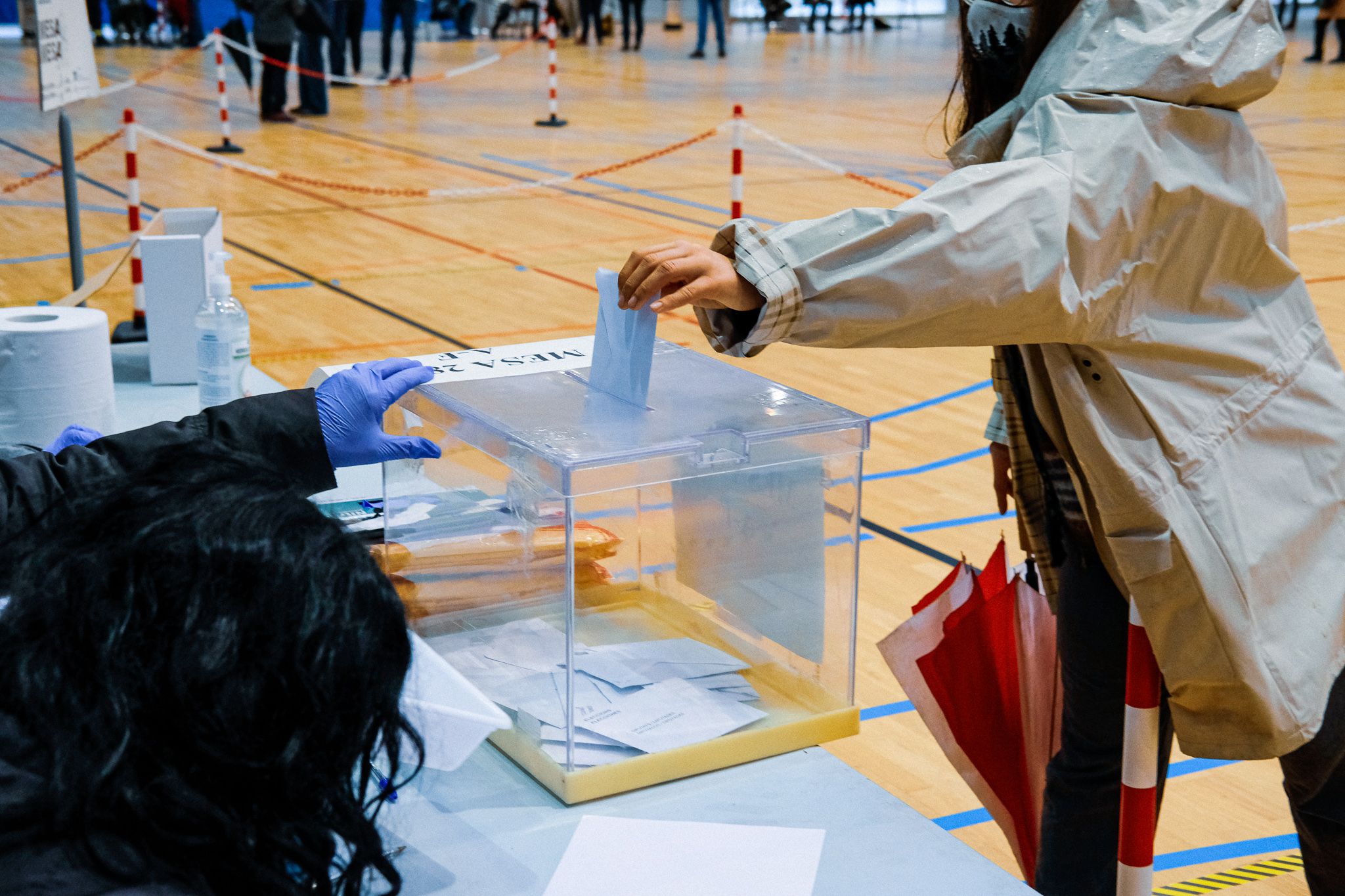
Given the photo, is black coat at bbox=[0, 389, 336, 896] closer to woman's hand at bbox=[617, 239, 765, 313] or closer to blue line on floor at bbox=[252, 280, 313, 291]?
woman's hand at bbox=[617, 239, 765, 313]

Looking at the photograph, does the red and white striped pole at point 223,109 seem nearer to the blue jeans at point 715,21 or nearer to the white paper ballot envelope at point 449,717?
the white paper ballot envelope at point 449,717

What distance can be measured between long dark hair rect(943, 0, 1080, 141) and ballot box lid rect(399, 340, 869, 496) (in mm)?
393

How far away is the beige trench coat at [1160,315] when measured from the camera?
4.13 ft

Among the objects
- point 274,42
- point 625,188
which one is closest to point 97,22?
point 274,42

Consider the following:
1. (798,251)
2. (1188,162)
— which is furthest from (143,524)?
(1188,162)

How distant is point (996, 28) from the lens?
1.52 meters

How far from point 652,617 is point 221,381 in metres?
1.05

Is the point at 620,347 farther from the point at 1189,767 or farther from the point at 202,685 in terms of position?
the point at 1189,767

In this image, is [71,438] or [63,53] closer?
[71,438]

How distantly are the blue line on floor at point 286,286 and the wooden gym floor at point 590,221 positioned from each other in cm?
2

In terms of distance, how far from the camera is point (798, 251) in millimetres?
1255

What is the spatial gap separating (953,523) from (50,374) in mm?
2397

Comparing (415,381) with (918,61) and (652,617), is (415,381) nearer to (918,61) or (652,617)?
(652,617)

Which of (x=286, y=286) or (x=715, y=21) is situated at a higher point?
(x=715, y=21)
